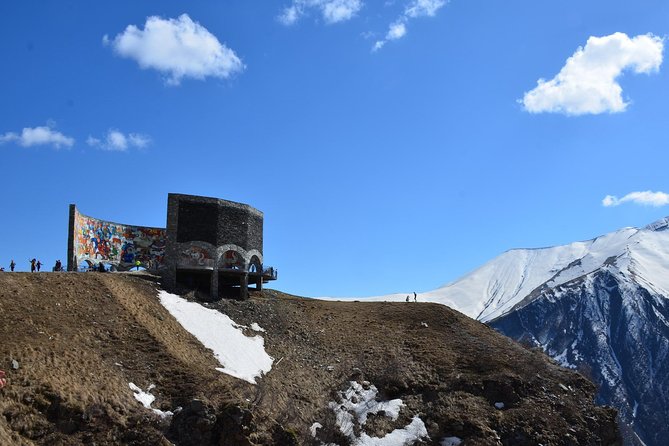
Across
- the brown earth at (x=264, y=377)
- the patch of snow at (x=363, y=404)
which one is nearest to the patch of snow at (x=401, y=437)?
the brown earth at (x=264, y=377)

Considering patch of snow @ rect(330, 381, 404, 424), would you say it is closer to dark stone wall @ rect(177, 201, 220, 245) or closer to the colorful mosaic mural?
dark stone wall @ rect(177, 201, 220, 245)

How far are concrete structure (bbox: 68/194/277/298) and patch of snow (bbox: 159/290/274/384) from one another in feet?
9.99

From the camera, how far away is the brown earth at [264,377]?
76.5 feet

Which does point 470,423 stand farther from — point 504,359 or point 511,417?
point 504,359

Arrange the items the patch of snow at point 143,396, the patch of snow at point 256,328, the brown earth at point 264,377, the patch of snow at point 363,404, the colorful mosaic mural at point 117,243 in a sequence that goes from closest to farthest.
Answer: the brown earth at point 264,377 → the patch of snow at point 143,396 → the patch of snow at point 363,404 → the patch of snow at point 256,328 → the colorful mosaic mural at point 117,243

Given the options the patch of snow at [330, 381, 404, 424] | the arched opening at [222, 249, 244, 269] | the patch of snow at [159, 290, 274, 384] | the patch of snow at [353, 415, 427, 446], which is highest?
the arched opening at [222, 249, 244, 269]

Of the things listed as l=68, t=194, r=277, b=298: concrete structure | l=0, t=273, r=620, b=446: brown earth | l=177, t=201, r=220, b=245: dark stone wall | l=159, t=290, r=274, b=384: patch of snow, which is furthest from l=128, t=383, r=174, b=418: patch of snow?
l=177, t=201, r=220, b=245: dark stone wall

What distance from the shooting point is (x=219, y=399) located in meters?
26.5

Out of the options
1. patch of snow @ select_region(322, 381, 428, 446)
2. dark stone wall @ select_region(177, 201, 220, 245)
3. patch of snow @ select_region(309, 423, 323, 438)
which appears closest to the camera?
patch of snow @ select_region(309, 423, 323, 438)

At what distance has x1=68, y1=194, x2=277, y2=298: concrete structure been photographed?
4197cm

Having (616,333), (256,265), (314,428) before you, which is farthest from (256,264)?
(616,333)

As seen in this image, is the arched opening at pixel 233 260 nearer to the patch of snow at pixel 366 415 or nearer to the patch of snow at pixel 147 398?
the patch of snow at pixel 366 415

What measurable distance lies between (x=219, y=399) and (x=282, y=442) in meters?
3.20

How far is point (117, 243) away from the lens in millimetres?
46812
